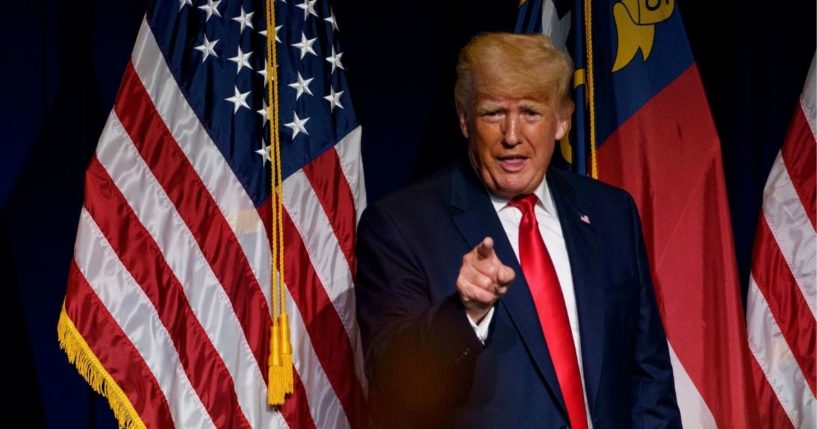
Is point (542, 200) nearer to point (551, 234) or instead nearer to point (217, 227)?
point (551, 234)

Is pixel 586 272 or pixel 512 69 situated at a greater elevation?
pixel 512 69

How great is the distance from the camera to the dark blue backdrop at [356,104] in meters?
2.66

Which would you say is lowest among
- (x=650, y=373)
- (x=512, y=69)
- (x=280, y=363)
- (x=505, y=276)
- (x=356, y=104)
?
(x=650, y=373)

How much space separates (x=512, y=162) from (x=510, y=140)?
5cm

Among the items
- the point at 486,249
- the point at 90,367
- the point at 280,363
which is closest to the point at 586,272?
the point at 486,249

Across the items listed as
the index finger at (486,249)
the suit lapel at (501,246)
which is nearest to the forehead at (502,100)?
the suit lapel at (501,246)

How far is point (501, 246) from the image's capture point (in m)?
1.90

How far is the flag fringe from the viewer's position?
2.29 meters

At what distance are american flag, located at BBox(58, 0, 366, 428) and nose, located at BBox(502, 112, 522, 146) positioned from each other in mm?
→ 673

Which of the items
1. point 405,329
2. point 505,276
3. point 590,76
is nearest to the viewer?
point 505,276

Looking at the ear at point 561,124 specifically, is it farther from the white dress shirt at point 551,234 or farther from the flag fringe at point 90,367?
the flag fringe at point 90,367

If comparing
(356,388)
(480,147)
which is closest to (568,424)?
(480,147)

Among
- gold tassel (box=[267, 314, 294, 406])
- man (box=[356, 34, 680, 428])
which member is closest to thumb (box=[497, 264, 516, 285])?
man (box=[356, 34, 680, 428])

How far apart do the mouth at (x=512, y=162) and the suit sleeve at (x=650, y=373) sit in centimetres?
31
